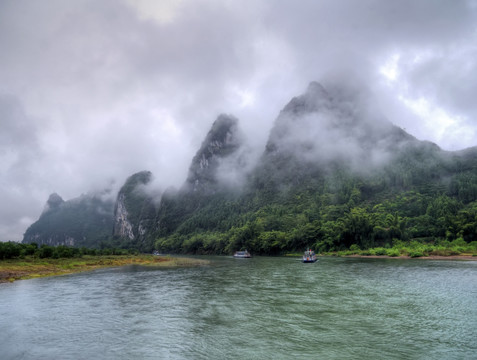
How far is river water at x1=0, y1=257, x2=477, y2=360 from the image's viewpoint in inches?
510

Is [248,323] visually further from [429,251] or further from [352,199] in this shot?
[352,199]

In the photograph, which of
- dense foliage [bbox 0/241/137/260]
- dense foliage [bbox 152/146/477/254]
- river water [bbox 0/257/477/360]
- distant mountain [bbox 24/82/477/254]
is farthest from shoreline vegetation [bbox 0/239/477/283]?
river water [bbox 0/257/477/360]

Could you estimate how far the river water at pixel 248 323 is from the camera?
1296cm

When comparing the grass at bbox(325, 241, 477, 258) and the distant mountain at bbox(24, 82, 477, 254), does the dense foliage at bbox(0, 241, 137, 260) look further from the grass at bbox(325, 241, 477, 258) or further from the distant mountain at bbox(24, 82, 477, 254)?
the grass at bbox(325, 241, 477, 258)

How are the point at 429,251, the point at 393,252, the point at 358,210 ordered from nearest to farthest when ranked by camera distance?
the point at 429,251, the point at 393,252, the point at 358,210

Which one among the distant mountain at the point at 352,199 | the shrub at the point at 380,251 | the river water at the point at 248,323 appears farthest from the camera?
the distant mountain at the point at 352,199

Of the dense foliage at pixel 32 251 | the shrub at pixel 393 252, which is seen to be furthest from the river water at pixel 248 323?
the shrub at pixel 393 252

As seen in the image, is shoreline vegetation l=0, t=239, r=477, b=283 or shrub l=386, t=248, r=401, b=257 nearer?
shoreline vegetation l=0, t=239, r=477, b=283

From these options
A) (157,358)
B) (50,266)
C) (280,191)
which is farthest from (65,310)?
(280,191)

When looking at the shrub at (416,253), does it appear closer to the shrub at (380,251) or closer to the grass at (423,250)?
the grass at (423,250)

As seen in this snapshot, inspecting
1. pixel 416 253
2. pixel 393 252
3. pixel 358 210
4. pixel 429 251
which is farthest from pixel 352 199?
pixel 416 253

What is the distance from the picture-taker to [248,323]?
17156mm

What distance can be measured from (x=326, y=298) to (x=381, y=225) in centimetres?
7533

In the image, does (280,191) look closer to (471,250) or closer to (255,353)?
(471,250)
